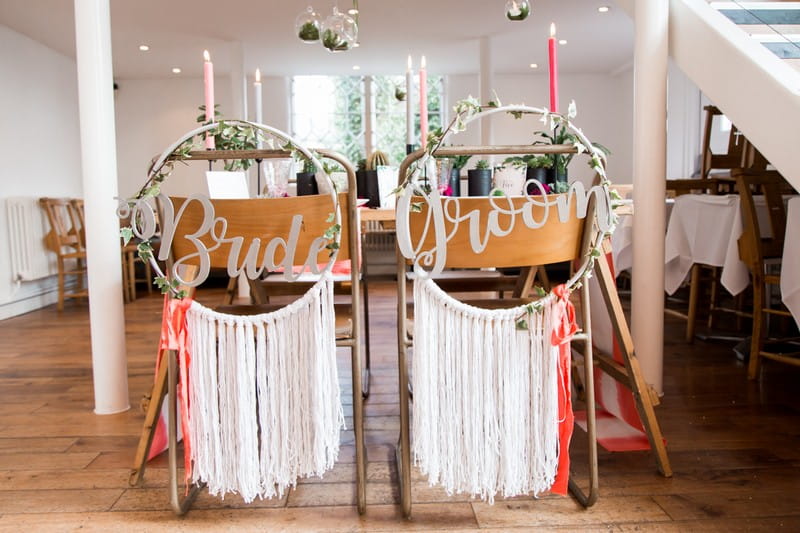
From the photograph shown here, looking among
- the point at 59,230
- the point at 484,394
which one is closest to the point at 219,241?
the point at 484,394

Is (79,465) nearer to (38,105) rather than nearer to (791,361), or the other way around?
(791,361)

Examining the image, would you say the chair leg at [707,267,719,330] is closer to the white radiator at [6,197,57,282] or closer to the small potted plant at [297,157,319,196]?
the small potted plant at [297,157,319,196]

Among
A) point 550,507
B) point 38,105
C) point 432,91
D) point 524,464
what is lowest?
point 550,507

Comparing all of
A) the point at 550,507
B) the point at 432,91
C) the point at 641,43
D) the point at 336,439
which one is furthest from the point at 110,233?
the point at 432,91

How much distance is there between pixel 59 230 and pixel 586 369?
4696 millimetres

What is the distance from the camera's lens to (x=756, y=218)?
2377 mm

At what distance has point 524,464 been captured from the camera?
4.24 feet

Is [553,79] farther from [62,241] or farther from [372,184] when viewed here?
[62,241]

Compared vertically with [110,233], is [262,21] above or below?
above

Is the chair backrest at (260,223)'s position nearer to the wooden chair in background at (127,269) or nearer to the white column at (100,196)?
the white column at (100,196)

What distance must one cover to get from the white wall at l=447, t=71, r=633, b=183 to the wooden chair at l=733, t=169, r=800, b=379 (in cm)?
539

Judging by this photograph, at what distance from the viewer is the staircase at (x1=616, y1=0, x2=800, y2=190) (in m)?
1.54

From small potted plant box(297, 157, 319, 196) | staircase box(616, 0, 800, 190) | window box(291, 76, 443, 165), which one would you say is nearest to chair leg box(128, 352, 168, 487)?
small potted plant box(297, 157, 319, 196)

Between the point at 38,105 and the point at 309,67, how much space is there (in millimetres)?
2857
